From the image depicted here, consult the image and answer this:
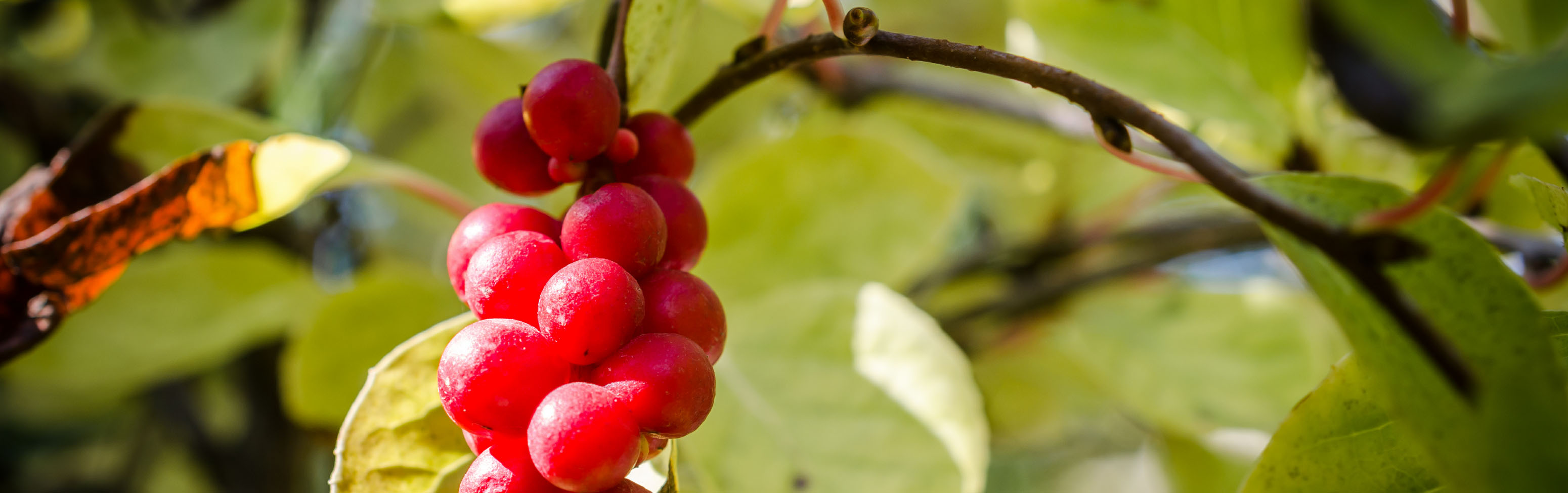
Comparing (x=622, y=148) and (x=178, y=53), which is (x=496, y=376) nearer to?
(x=622, y=148)

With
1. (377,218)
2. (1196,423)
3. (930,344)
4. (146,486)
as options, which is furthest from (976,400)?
(146,486)

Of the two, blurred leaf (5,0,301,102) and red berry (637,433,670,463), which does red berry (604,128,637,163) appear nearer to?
red berry (637,433,670,463)

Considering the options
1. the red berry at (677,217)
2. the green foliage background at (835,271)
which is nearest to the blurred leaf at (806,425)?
the green foliage background at (835,271)

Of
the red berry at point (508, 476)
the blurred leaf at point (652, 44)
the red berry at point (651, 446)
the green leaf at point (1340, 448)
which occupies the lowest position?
the green leaf at point (1340, 448)

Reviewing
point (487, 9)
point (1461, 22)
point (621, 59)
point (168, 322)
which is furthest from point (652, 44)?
point (168, 322)

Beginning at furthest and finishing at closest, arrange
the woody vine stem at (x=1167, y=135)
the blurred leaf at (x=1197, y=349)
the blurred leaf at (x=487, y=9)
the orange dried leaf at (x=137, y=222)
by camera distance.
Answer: the blurred leaf at (x=1197, y=349), the blurred leaf at (x=487, y=9), the orange dried leaf at (x=137, y=222), the woody vine stem at (x=1167, y=135)

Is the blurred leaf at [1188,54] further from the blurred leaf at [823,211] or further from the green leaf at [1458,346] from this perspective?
the green leaf at [1458,346]

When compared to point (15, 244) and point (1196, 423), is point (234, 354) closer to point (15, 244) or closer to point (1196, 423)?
point (15, 244)
